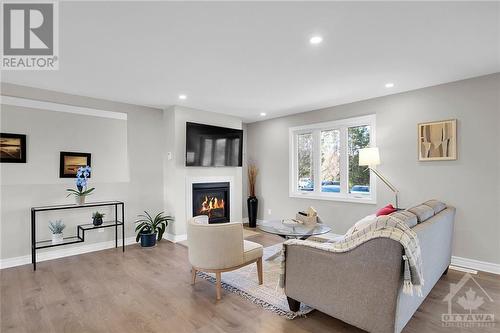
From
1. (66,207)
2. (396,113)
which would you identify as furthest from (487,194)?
(66,207)

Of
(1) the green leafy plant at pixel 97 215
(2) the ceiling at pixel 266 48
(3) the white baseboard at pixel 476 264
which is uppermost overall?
(2) the ceiling at pixel 266 48

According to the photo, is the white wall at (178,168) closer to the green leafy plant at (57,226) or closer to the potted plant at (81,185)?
the potted plant at (81,185)

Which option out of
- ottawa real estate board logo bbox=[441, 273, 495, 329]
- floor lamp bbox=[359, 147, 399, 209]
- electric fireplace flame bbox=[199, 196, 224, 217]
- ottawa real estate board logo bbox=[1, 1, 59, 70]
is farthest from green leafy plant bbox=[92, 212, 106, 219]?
ottawa real estate board logo bbox=[441, 273, 495, 329]

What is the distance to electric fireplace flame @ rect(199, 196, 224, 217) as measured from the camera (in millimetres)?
5320

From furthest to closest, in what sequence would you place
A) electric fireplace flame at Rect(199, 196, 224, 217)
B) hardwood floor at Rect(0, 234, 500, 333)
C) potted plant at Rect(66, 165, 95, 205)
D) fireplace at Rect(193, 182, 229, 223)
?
1. electric fireplace flame at Rect(199, 196, 224, 217)
2. fireplace at Rect(193, 182, 229, 223)
3. potted plant at Rect(66, 165, 95, 205)
4. hardwood floor at Rect(0, 234, 500, 333)

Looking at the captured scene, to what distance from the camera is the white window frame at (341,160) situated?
443 centimetres

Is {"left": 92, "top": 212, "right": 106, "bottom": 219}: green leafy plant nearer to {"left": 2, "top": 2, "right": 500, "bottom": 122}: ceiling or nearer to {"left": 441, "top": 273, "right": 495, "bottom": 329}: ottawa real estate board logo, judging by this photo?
{"left": 2, "top": 2, "right": 500, "bottom": 122}: ceiling

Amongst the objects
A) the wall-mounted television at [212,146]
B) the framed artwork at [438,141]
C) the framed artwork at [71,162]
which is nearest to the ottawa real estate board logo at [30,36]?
the framed artwork at [71,162]

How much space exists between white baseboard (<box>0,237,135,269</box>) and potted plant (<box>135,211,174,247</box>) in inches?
13.0

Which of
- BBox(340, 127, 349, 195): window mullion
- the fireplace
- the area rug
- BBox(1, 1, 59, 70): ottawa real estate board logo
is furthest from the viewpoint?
the fireplace

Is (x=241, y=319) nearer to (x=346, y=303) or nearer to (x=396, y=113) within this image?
(x=346, y=303)

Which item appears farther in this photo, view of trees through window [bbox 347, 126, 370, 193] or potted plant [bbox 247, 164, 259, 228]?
potted plant [bbox 247, 164, 259, 228]

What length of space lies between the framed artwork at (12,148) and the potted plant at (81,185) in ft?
2.30

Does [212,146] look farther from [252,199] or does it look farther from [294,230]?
[294,230]
